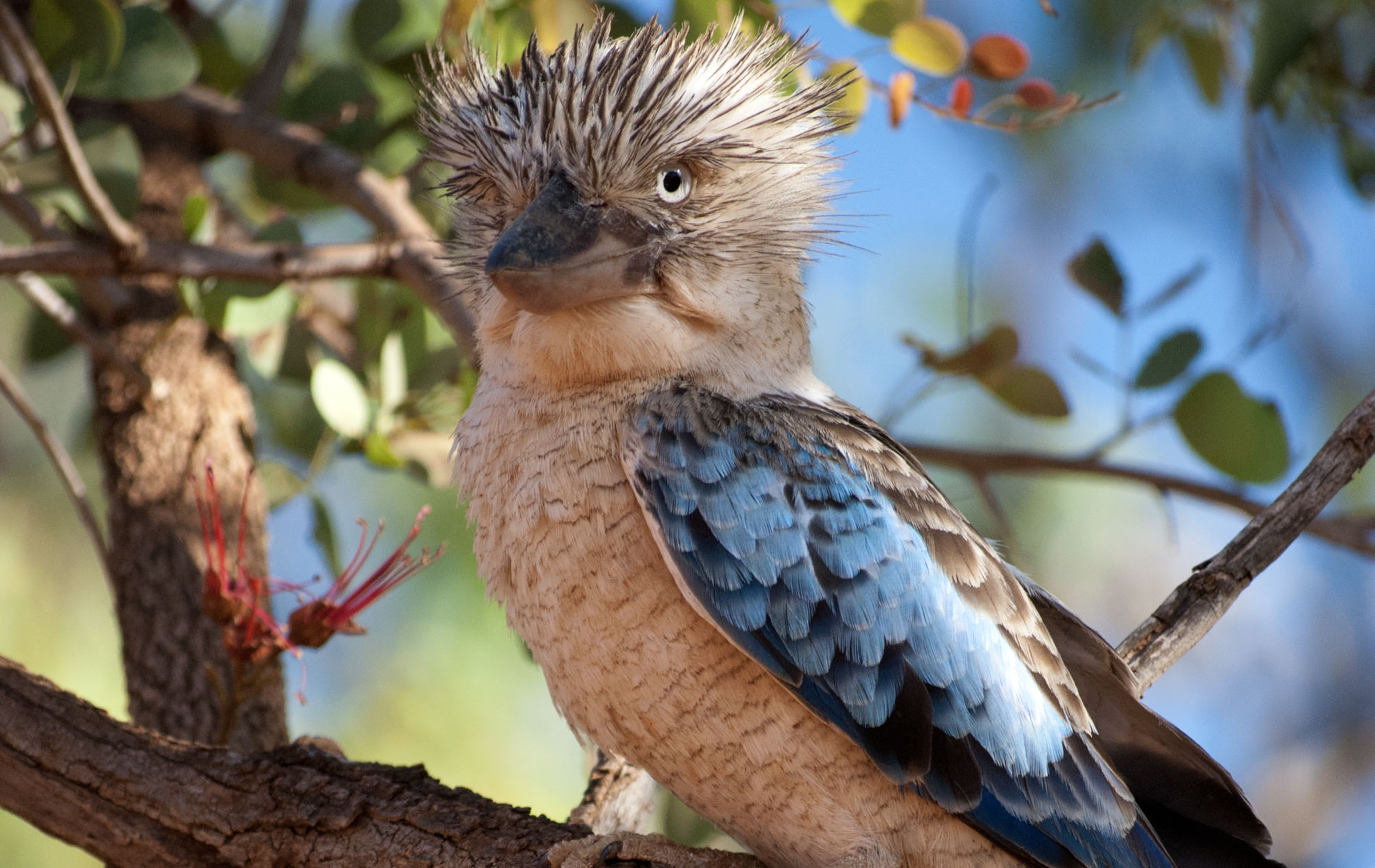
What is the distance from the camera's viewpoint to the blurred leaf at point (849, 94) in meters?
3.49

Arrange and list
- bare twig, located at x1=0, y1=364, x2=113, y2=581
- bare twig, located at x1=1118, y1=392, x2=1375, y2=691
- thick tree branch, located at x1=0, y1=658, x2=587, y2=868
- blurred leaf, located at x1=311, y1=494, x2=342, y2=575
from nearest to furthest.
A: 1. thick tree branch, located at x1=0, y1=658, x2=587, y2=868
2. bare twig, located at x1=1118, y1=392, x2=1375, y2=691
3. bare twig, located at x1=0, y1=364, x2=113, y2=581
4. blurred leaf, located at x1=311, y1=494, x2=342, y2=575

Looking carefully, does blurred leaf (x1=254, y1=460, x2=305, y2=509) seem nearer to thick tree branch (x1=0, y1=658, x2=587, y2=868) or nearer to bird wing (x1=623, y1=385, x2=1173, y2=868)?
thick tree branch (x1=0, y1=658, x2=587, y2=868)

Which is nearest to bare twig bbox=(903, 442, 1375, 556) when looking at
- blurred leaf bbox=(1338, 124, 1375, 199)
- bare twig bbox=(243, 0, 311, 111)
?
blurred leaf bbox=(1338, 124, 1375, 199)

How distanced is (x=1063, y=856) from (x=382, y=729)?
5.94m

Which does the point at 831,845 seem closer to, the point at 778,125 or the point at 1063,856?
the point at 1063,856

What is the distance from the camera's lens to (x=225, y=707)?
338 cm

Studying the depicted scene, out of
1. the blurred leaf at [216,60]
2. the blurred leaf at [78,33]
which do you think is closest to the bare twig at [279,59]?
the blurred leaf at [216,60]

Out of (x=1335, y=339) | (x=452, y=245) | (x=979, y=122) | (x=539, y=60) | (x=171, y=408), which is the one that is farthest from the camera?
(x=1335, y=339)

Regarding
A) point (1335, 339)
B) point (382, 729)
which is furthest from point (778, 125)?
point (1335, 339)

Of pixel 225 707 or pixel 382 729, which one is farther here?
pixel 382 729

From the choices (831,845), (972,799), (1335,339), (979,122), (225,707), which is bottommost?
(225,707)

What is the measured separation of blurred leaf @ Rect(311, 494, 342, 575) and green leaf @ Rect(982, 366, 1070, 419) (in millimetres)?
2361

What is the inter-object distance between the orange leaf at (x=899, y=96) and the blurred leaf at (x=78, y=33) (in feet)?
7.64

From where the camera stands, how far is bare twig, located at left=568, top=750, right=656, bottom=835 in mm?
3553
